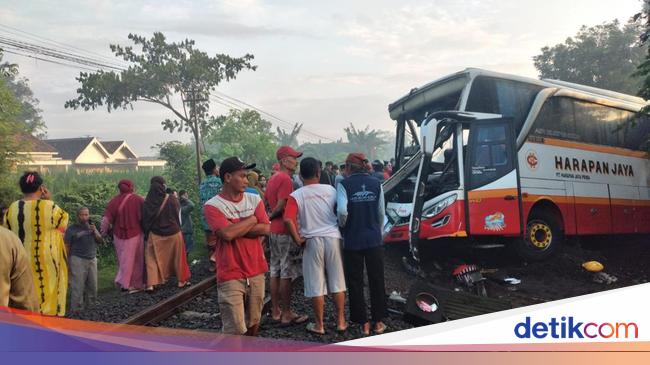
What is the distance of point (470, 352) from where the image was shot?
313 centimetres

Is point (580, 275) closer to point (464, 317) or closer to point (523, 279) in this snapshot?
point (523, 279)

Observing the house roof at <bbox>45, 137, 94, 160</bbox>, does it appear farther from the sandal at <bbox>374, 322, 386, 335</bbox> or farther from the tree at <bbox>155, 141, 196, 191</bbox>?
the sandal at <bbox>374, 322, 386, 335</bbox>

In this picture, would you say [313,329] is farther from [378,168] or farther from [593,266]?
[593,266]

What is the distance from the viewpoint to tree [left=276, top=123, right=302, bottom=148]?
3887 mm

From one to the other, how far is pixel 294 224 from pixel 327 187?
417 millimetres

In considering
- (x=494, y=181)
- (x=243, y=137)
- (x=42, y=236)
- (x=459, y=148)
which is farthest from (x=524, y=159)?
(x=42, y=236)

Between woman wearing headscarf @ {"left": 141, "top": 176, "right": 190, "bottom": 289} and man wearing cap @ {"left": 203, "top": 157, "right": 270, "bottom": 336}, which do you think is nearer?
man wearing cap @ {"left": 203, "top": 157, "right": 270, "bottom": 336}

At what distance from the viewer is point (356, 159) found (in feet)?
14.1

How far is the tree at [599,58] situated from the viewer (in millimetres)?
3574

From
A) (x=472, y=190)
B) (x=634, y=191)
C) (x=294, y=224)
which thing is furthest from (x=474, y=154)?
(x=294, y=224)

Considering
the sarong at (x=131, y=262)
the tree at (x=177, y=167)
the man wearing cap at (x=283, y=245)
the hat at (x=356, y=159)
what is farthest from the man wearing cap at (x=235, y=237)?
the tree at (x=177, y=167)

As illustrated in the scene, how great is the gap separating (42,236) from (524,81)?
4120mm

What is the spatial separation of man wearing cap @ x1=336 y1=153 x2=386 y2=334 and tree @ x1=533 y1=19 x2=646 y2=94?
1576 mm

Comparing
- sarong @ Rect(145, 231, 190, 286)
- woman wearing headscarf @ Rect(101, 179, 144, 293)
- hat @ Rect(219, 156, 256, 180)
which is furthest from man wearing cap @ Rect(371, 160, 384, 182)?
woman wearing headscarf @ Rect(101, 179, 144, 293)
